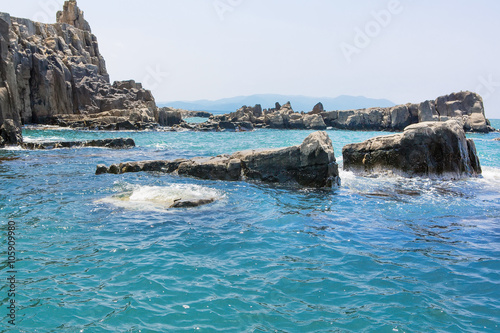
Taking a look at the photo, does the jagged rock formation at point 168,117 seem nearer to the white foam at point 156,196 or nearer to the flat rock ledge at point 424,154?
the flat rock ledge at point 424,154

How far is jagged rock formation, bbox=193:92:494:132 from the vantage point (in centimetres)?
6147

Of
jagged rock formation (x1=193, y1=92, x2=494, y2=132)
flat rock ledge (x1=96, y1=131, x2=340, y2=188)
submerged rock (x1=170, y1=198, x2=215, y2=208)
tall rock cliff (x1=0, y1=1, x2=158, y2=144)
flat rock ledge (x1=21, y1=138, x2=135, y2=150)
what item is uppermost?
tall rock cliff (x1=0, y1=1, x2=158, y2=144)

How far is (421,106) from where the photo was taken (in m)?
60.4

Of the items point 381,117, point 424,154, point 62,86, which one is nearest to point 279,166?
point 424,154

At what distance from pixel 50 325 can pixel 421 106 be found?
6422 centimetres

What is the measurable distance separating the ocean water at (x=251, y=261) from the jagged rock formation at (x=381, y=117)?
164 feet

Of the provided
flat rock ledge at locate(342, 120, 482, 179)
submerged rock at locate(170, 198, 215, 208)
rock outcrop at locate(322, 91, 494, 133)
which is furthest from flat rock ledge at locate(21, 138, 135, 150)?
rock outcrop at locate(322, 91, 494, 133)

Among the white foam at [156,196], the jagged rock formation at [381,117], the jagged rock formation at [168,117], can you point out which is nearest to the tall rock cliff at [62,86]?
the jagged rock formation at [168,117]

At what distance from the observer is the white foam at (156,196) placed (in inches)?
397

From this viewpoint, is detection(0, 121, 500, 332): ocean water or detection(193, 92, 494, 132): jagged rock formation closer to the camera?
detection(0, 121, 500, 332): ocean water

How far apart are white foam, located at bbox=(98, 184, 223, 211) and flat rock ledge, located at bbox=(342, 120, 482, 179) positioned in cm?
716

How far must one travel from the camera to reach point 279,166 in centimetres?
1356

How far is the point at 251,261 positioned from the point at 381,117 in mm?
67047

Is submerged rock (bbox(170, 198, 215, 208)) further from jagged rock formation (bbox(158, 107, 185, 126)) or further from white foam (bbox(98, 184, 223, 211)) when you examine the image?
jagged rock formation (bbox(158, 107, 185, 126))
